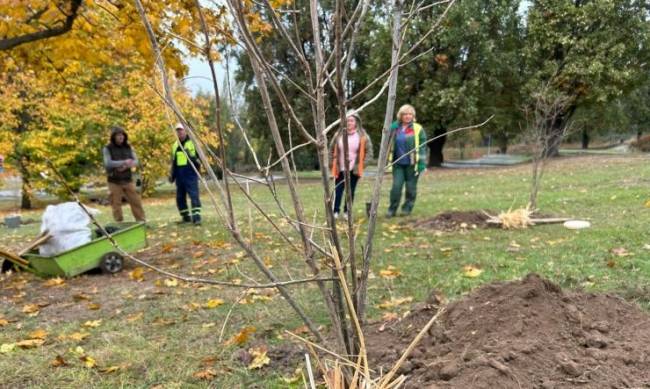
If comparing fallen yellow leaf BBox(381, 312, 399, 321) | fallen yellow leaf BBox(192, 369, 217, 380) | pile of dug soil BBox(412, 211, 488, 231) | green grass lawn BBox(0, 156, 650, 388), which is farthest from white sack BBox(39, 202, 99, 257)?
pile of dug soil BBox(412, 211, 488, 231)

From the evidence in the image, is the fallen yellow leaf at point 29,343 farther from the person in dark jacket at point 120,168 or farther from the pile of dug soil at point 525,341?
the person in dark jacket at point 120,168

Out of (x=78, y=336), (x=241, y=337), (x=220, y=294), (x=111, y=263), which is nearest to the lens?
(x=241, y=337)

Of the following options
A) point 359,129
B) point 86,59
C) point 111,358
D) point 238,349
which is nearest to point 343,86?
point 238,349

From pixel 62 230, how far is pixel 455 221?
4.87 metres

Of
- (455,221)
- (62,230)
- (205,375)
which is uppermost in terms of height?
(62,230)

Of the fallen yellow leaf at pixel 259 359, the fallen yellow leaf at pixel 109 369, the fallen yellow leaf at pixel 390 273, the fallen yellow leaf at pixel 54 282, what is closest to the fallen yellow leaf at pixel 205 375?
the fallen yellow leaf at pixel 259 359

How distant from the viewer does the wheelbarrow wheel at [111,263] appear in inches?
205

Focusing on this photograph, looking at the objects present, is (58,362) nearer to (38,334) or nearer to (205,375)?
(38,334)

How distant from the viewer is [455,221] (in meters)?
6.94

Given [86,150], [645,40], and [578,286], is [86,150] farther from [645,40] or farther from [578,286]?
[645,40]

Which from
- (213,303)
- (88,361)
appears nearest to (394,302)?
(213,303)

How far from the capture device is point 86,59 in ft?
21.8

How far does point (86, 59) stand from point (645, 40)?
25.1m

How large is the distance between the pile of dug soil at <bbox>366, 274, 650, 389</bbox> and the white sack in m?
3.57
